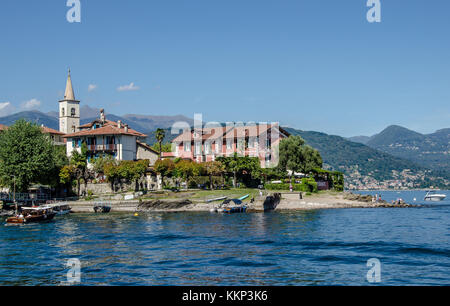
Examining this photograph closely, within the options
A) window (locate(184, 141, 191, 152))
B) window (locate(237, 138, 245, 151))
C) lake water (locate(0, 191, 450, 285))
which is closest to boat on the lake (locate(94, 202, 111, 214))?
lake water (locate(0, 191, 450, 285))

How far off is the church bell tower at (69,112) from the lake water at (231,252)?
183 feet

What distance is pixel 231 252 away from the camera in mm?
31438

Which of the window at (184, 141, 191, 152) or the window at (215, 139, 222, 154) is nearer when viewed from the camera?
the window at (215, 139, 222, 154)

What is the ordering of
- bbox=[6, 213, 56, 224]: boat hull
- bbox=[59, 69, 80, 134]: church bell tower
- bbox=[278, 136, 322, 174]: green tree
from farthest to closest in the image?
1. bbox=[59, 69, 80, 134]: church bell tower
2. bbox=[278, 136, 322, 174]: green tree
3. bbox=[6, 213, 56, 224]: boat hull

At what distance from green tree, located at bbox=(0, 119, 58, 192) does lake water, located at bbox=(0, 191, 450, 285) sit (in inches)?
888

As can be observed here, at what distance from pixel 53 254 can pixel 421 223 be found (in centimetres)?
4043

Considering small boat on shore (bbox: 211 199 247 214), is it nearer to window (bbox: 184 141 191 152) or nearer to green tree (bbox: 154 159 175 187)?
green tree (bbox: 154 159 175 187)

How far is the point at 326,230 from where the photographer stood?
4312 centimetres

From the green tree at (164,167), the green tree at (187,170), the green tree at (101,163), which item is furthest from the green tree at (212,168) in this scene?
the green tree at (101,163)

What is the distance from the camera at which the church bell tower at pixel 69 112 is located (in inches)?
4109

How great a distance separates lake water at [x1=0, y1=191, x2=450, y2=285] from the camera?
24016 mm
